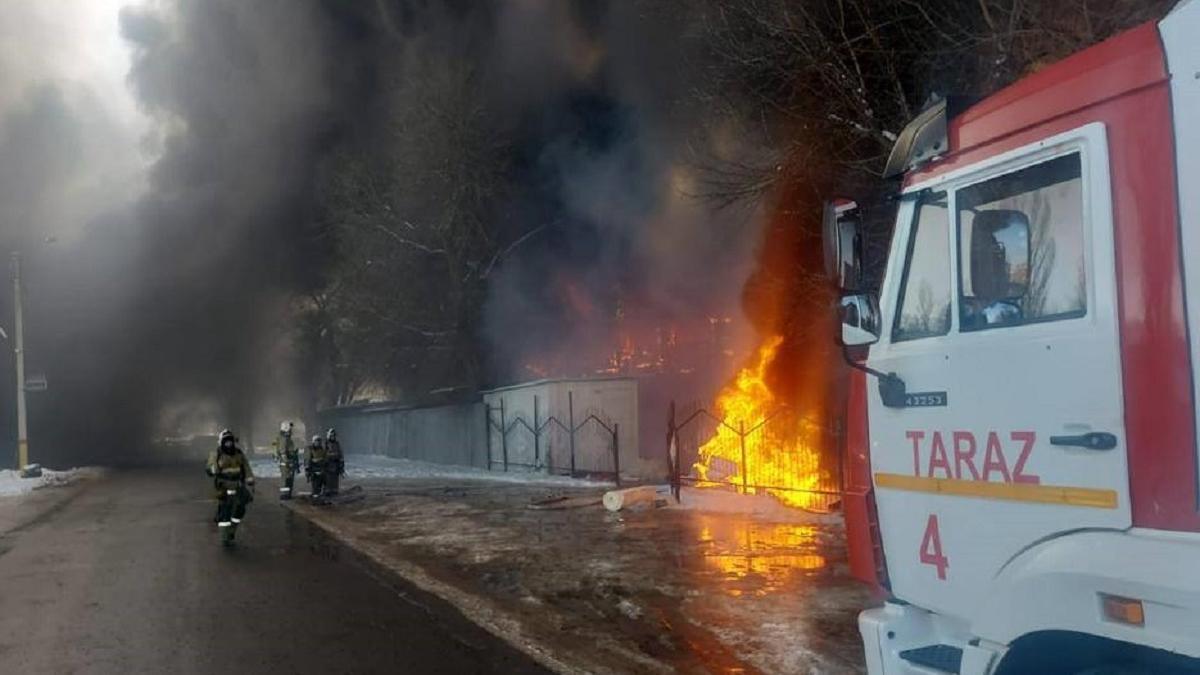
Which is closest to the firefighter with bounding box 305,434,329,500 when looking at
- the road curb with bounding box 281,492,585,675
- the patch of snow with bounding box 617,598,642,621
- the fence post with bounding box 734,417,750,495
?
the road curb with bounding box 281,492,585,675

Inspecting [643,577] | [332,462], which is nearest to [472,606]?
[643,577]

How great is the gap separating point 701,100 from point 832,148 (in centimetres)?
210

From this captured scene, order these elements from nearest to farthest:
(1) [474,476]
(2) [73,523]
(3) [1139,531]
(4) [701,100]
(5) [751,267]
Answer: (3) [1139,531]
(4) [701,100]
(2) [73,523]
(5) [751,267]
(1) [474,476]

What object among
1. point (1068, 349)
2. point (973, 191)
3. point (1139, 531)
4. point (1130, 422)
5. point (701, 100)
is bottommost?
point (1139, 531)

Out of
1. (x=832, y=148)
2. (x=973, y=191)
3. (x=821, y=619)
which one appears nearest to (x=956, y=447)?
(x=973, y=191)

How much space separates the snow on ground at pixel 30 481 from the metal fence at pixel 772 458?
14.5 metres

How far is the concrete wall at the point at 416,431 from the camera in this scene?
25109 mm

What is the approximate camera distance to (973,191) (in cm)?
294

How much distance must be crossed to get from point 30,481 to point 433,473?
31.1ft

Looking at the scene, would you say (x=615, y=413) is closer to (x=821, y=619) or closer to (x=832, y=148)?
(x=832, y=148)

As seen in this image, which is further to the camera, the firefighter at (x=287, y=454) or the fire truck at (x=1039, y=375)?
the firefighter at (x=287, y=454)

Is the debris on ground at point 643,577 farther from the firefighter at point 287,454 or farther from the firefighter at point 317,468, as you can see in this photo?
the firefighter at point 287,454

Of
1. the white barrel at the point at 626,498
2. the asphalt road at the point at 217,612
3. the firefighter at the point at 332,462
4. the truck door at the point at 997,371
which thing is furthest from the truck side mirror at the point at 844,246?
the firefighter at the point at 332,462

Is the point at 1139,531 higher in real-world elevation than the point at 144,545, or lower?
higher
